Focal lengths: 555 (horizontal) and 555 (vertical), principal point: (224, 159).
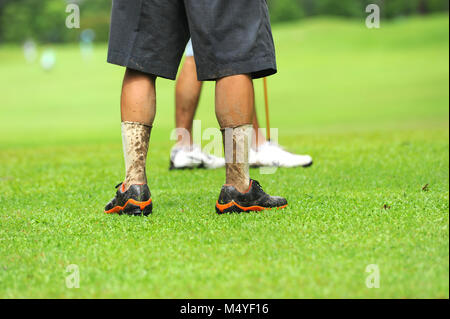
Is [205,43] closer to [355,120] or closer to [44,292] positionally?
[44,292]

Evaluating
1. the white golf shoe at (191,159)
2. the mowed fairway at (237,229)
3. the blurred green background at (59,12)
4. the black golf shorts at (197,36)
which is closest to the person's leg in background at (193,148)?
the white golf shoe at (191,159)

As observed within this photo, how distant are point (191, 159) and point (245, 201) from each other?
5.09 feet

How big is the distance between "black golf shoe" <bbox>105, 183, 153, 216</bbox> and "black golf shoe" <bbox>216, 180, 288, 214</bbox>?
0.32 m

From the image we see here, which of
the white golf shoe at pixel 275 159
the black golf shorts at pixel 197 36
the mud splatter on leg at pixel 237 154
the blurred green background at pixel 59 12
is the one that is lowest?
the white golf shoe at pixel 275 159

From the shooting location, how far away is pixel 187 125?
13.4 feet

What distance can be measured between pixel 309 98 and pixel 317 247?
37.0 ft

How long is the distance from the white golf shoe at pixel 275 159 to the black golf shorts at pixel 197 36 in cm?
147

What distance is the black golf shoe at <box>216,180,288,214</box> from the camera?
2.43 m

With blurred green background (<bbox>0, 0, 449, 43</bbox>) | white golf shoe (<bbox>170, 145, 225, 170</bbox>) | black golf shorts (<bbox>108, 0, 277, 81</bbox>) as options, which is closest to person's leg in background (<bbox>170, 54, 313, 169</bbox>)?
white golf shoe (<bbox>170, 145, 225, 170</bbox>)

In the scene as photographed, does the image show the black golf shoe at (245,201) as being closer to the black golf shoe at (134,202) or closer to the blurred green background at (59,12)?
the black golf shoe at (134,202)

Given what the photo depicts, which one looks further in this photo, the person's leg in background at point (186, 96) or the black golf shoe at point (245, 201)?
the person's leg in background at point (186, 96)

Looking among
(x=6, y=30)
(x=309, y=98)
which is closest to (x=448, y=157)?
(x=309, y=98)

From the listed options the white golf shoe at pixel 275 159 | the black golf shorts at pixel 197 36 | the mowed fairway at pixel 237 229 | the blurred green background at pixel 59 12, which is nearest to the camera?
the mowed fairway at pixel 237 229

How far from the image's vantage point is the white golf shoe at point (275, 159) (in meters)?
3.95
